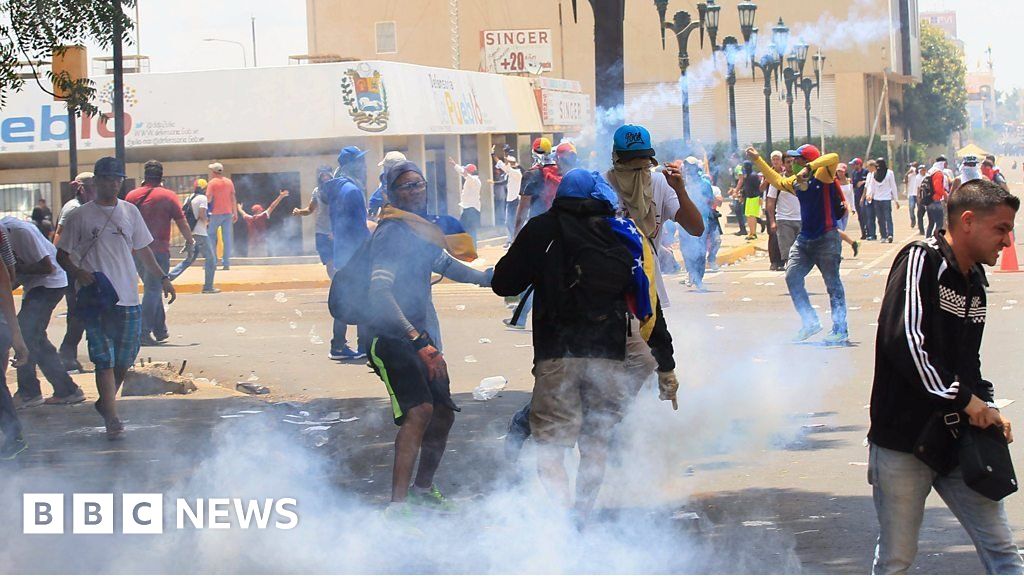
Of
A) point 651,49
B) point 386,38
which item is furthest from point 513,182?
point 386,38

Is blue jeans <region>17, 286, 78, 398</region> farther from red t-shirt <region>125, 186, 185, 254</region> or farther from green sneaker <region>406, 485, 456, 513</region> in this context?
green sneaker <region>406, 485, 456, 513</region>

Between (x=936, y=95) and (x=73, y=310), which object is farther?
(x=936, y=95)

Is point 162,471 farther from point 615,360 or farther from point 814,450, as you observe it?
point 814,450

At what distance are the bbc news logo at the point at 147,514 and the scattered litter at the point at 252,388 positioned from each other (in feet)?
11.7

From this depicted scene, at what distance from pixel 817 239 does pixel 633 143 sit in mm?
5311

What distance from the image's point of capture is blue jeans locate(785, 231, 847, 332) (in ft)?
37.2

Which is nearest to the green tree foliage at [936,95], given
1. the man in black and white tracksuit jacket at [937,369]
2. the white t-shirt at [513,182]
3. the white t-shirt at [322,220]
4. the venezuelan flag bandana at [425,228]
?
the white t-shirt at [513,182]

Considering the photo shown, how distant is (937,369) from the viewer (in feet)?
12.8

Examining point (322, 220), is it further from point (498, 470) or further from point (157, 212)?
point (498, 470)

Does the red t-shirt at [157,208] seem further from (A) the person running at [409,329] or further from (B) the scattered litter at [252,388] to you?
(A) the person running at [409,329]

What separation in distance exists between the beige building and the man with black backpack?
19.4 metres

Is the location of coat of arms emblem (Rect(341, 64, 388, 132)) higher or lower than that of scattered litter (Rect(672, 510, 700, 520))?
higher

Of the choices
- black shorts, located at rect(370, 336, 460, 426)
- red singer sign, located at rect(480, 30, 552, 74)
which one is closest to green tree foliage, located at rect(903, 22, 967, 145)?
red singer sign, located at rect(480, 30, 552, 74)

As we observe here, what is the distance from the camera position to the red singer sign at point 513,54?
40719 mm
